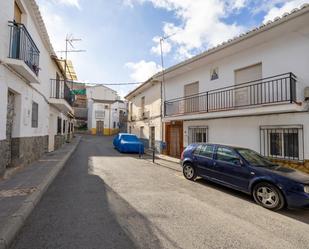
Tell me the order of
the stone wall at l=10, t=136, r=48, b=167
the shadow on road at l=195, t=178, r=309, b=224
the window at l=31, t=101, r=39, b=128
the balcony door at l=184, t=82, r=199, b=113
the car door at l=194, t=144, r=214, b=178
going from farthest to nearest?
the balcony door at l=184, t=82, r=199, b=113, the window at l=31, t=101, r=39, b=128, the stone wall at l=10, t=136, r=48, b=167, the car door at l=194, t=144, r=214, b=178, the shadow on road at l=195, t=178, r=309, b=224

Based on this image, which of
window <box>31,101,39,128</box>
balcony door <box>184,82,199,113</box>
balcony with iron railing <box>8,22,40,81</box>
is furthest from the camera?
balcony door <box>184,82,199,113</box>

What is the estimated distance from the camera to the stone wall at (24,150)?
305 inches

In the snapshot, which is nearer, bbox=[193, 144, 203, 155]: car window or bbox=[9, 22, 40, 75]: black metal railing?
bbox=[9, 22, 40, 75]: black metal railing

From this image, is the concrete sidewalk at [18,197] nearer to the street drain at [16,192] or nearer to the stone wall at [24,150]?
the street drain at [16,192]

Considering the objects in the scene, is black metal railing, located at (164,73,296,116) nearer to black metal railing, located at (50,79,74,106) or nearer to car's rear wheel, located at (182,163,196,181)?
car's rear wheel, located at (182,163,196,181)

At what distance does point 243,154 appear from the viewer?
648 centimetres

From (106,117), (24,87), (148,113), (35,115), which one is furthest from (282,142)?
(106,117)

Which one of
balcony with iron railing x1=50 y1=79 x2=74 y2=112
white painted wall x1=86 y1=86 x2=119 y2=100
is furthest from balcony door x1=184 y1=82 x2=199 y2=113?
white painted wall x1=86 y1=86 x2=119 y2=100

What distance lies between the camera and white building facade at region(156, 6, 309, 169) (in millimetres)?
7500

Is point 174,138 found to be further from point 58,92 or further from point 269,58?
point 58,92

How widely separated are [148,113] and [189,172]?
1112 cm

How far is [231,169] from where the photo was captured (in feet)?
20.8

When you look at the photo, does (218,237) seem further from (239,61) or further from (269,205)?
(239,61)

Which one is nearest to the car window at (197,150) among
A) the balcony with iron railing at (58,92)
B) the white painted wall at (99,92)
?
the balcony with iron railing at (58,92)
